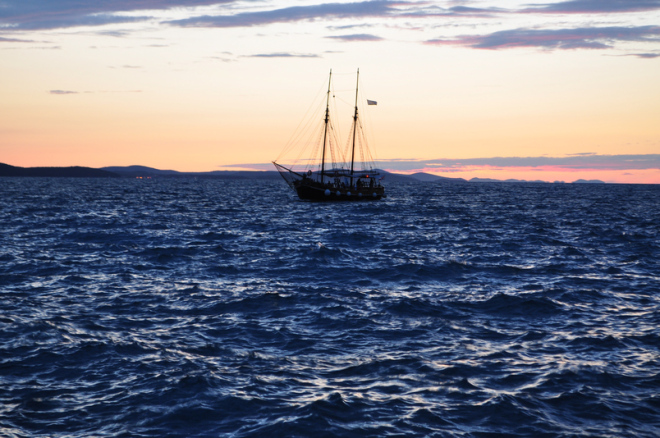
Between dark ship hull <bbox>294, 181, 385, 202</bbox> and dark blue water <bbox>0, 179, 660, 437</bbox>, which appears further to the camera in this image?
dark ship hull <bbox>294, 181, 385, 202</bbox>

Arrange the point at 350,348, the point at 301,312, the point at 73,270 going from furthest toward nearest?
the point at 73,270, the point at 301,312, the point at 350,348

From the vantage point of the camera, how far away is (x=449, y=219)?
61.6 m

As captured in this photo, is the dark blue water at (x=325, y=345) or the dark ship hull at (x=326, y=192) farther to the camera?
the dark ship hull at (x=326, y=192)

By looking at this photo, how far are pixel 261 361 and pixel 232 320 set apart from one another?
3.78m

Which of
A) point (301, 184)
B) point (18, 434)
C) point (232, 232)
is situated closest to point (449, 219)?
point (232, 232)

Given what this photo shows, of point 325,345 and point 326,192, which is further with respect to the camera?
point 326,192

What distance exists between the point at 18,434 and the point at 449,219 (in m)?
54.7

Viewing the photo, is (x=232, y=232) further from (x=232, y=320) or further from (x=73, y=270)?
(x=232, y=320)

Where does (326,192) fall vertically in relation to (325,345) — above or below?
above

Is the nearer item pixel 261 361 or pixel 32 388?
pixel 32 388

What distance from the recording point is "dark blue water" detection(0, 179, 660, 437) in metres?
10.8

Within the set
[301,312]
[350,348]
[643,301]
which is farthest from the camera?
[643,301]

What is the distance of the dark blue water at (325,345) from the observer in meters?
10.8

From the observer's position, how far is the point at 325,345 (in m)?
14.9
